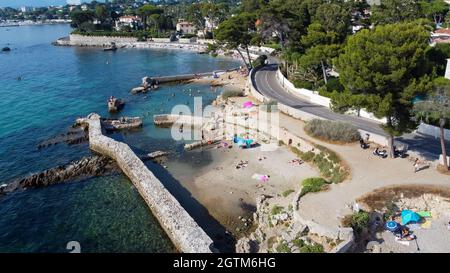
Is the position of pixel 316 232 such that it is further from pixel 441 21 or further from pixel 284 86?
pixel 441 21

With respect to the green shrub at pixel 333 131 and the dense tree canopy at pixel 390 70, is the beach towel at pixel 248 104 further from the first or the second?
the dense tree canopy at pixel 390 70

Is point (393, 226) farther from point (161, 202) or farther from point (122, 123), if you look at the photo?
point (122, 123)

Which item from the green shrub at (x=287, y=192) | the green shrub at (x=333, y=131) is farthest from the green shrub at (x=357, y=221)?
the green shrub at (x=333, y=131)

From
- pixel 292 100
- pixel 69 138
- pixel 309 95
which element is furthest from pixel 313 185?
pixel 69 138

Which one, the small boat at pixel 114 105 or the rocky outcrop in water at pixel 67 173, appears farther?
the small boat at pixel 114 105

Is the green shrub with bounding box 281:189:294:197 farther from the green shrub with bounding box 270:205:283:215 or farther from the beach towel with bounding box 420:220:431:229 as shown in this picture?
the beach towel with bounding box 420:220:431:229
